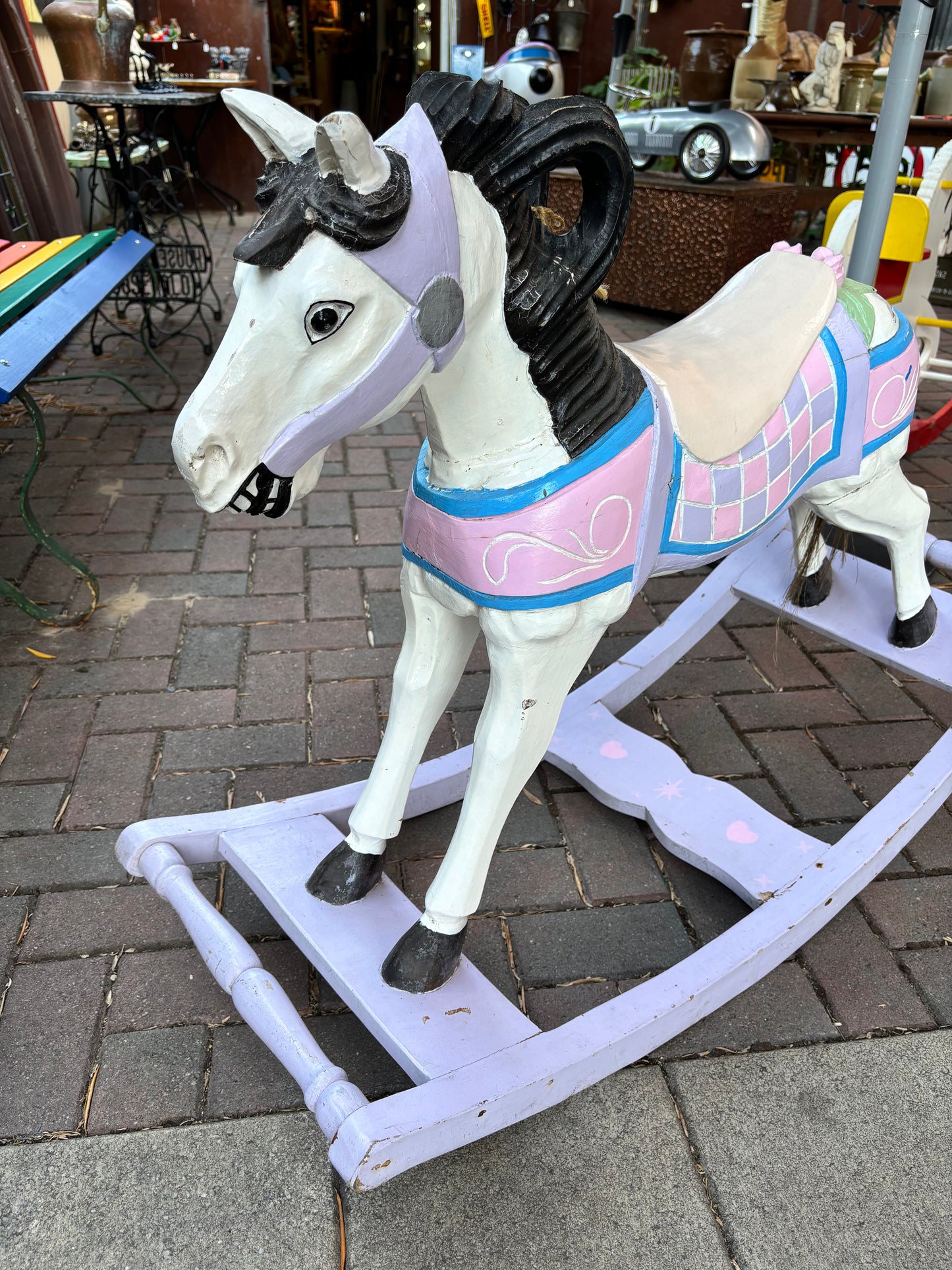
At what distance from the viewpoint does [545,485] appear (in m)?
1.15

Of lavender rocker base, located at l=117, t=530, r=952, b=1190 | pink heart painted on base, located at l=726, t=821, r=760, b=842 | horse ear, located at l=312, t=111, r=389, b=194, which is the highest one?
horse ear, located at l=312, t=111, r=389, b=194

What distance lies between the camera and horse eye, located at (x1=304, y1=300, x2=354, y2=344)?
3.00ft

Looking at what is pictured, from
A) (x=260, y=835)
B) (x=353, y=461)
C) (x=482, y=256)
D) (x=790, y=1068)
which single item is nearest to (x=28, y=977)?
(x=260, y=835)

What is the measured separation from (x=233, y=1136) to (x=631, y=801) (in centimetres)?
90

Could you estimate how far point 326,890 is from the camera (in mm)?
1509

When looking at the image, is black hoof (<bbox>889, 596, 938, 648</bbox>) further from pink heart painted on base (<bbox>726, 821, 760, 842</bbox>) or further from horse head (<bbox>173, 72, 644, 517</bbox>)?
horse head (<bbox>173, 72, 644, 517</bbox>)

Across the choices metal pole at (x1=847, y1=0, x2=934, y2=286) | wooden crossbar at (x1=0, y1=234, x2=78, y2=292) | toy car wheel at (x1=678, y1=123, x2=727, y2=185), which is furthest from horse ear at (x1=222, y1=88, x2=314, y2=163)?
toy car wheel at (x1=678, y1=123, x2=727, y2=185)

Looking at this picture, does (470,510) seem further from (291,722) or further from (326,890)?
(291,722)

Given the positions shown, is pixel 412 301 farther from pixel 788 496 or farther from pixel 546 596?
pixel 788 496

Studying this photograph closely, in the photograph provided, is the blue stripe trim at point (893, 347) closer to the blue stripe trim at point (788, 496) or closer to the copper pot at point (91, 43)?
the blue stripe trim at point (788, 496)

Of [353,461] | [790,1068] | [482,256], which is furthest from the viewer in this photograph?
[353,461]

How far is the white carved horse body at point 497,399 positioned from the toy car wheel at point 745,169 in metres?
3.81

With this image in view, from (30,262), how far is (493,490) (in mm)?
2781

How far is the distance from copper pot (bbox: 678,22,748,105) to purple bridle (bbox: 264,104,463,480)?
5583 millimetres
